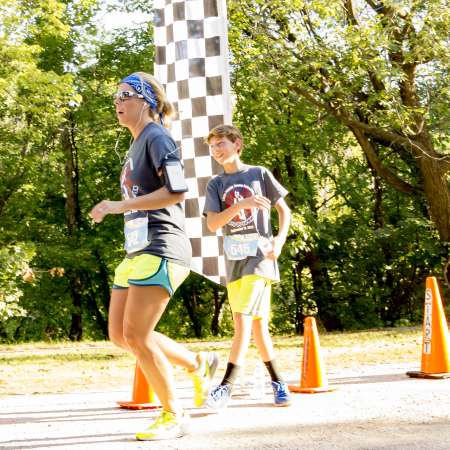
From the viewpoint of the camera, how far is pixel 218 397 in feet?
16.3

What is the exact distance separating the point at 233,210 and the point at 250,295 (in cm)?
58

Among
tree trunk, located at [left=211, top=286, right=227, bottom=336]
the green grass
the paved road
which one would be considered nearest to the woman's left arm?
the paved road

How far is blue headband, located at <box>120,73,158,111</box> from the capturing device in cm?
427

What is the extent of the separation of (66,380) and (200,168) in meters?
2.56

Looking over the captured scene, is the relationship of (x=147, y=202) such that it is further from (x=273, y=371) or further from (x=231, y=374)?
(x=273, y=371)

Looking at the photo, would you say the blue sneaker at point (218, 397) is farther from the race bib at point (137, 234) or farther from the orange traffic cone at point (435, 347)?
the orange traffic cone at point (435, 347)

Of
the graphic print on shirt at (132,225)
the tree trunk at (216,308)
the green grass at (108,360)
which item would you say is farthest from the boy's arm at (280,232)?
the tree trunk at (216,308)

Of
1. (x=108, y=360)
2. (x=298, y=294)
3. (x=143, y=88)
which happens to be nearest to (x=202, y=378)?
(x=143, y=88)

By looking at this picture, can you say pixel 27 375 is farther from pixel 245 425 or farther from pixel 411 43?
pixel 411 43

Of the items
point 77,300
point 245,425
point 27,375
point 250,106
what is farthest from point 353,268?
point 245,425

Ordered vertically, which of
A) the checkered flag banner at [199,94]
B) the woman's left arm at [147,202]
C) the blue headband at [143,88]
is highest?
the checkered flag banner at [199,94]

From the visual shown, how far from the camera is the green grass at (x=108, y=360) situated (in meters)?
7.51

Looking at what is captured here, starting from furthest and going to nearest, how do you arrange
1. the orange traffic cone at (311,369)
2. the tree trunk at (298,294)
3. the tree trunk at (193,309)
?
the tree trunk at (193,309)
the tree trunk at (298,294)
the orange traffic cone at (311,369)

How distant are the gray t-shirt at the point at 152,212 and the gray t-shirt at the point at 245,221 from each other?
3.18ft
